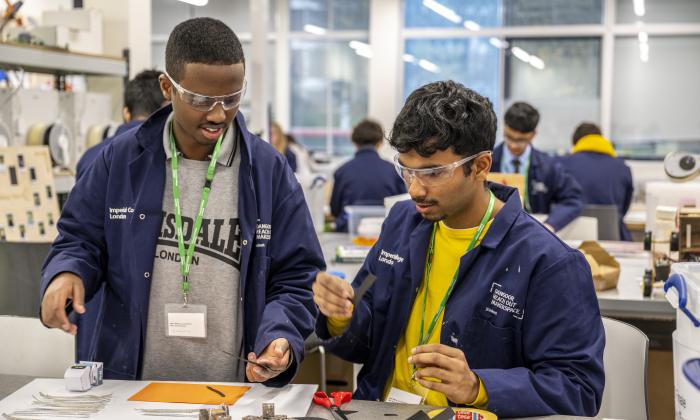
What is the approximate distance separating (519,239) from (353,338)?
1.63ft

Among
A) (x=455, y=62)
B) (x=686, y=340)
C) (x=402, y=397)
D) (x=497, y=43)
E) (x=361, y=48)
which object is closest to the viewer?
(x=686, y=340)

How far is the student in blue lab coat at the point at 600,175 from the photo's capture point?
5805 millimetres

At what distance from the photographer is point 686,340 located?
1311mm

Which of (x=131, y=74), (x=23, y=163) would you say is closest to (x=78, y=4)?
(x=131, y=74)

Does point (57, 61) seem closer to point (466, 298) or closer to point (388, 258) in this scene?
point (388, 258)

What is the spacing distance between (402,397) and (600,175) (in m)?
4.40

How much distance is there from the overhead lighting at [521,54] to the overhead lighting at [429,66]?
3.52 ft

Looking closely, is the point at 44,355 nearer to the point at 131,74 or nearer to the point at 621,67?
the point at 131,74

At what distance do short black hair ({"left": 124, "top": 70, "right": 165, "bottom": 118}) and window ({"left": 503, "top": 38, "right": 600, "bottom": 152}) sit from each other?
709 cm

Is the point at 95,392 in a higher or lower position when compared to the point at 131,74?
lower

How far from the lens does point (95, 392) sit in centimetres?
168

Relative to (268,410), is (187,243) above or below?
above

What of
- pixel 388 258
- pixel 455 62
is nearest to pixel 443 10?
pixel 455 62

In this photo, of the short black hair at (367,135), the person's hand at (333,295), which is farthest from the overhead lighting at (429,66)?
the person's hand at (333,295)
